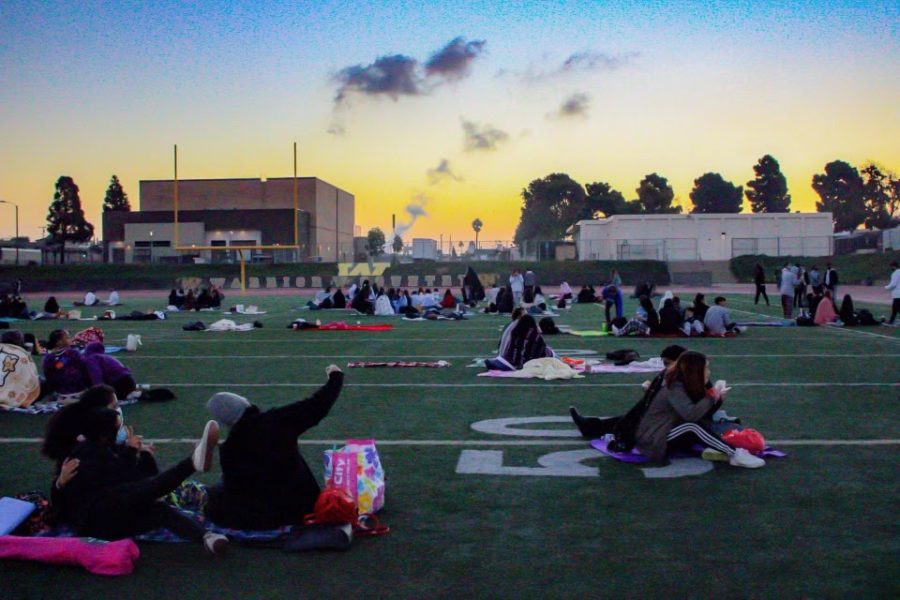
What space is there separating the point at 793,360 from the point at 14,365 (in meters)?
11.9

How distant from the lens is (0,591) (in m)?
4.86

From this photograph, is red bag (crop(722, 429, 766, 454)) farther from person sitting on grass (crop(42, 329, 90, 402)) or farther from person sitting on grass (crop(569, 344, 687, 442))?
person sitting on grass (crop(42, 329, 90, 402))

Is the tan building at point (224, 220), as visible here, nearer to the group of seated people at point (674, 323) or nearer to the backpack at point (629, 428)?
the group of seated people at point (674, 323)

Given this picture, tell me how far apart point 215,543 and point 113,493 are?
0.69 meters

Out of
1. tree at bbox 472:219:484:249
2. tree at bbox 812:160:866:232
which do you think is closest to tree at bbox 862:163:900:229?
tree at bbox 812:160:866:232

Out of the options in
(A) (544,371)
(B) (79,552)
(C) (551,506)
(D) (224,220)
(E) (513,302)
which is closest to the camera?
(B) (79,552)

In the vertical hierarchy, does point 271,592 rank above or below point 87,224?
below

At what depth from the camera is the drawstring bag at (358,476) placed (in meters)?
6.10

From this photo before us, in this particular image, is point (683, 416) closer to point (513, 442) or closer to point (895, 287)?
point (513, 442)

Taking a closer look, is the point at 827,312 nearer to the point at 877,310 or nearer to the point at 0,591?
the point at 877,310

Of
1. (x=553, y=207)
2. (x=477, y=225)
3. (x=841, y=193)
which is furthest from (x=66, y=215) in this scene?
(x=841, y=193)

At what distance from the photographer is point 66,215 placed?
311ft

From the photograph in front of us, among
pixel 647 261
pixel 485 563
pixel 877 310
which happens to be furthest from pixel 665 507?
pixel 647 261

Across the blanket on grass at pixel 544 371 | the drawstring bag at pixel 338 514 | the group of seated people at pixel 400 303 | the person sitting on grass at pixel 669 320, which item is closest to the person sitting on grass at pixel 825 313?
the person sitting on grass at pixel 669 320
